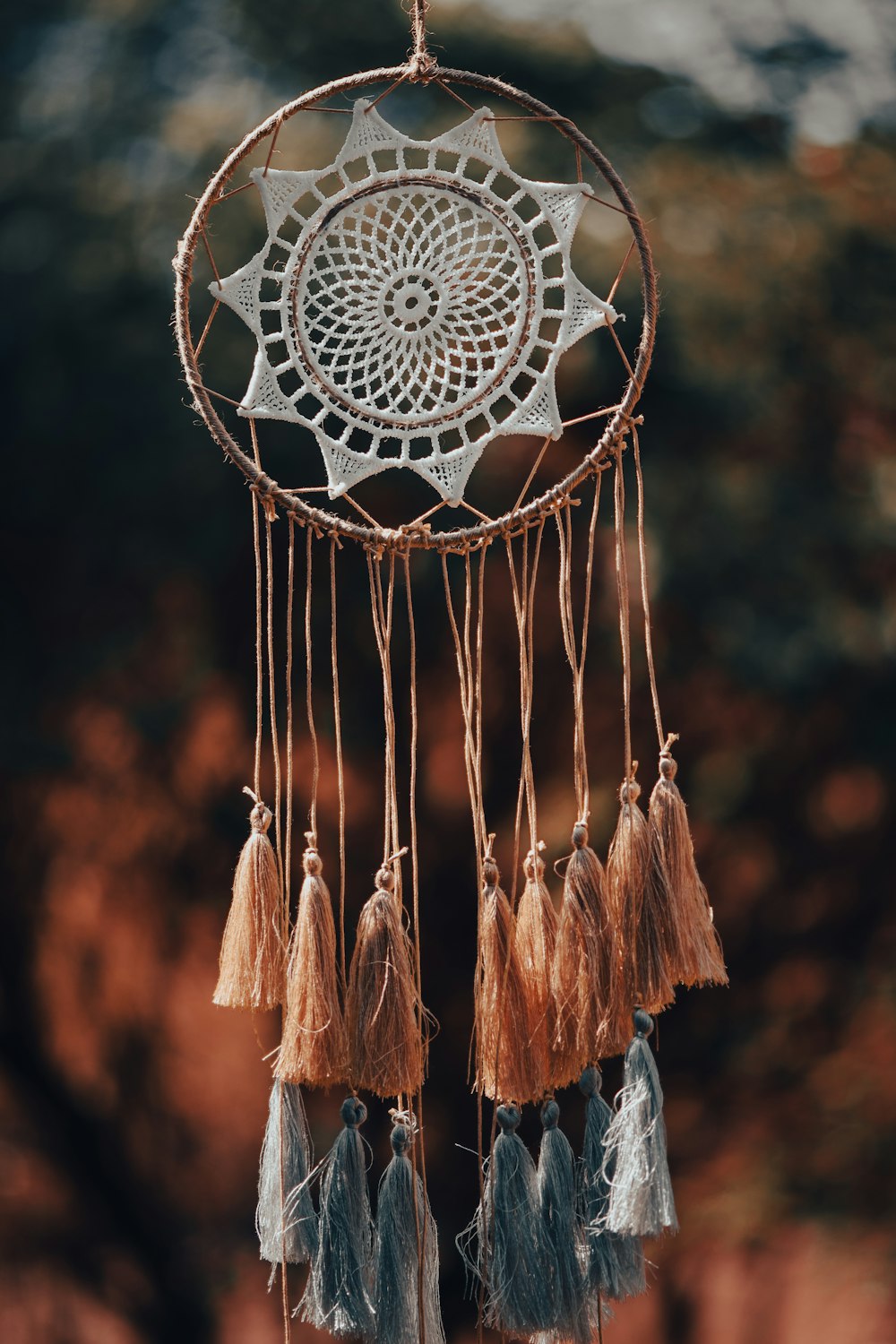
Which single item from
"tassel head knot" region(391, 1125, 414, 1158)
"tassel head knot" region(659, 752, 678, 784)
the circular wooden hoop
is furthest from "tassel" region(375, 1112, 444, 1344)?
the circular wooden hoop

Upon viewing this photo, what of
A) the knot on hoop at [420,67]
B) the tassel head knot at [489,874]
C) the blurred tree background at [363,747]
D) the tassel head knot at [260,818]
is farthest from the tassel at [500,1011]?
the knot on hoop at [420,67]

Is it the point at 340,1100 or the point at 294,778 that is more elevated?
the point at 294,778

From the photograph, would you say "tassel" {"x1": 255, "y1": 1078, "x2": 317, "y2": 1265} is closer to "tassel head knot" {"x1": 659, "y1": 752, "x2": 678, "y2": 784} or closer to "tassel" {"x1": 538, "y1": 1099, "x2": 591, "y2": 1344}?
"tassel" {"x1": 538, "y1": 1099, "x2": 591, "y2": 1344}

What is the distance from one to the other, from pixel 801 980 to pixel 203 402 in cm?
103

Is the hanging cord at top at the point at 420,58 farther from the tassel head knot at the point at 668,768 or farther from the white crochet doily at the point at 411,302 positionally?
the tassel head knot at the point at 668,768

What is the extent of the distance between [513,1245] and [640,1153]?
163 mm

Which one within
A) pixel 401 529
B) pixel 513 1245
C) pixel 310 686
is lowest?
pixel 513 1245

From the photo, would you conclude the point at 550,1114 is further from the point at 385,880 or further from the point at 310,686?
the point at 310,686

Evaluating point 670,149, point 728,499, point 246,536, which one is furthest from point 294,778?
point 670,149

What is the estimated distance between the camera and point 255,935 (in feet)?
4.20

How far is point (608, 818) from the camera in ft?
5.24

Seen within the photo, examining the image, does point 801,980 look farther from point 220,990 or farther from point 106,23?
point 106,23

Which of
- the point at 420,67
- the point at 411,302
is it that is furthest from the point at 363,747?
the point at 420,67

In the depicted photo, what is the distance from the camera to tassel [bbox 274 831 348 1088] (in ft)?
4.10
